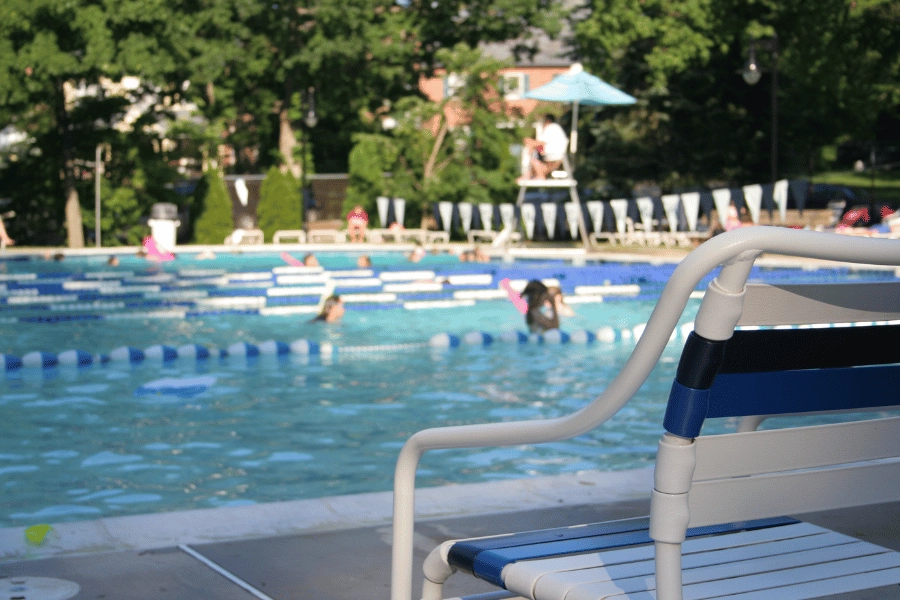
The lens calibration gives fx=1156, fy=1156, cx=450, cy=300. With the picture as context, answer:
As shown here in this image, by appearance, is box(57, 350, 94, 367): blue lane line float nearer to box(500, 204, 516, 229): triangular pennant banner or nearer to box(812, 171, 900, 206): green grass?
box(500, 204, 516, 229): triangular pennant banner

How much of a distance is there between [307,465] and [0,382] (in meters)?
4.52

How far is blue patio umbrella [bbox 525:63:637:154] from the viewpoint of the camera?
24281 mm

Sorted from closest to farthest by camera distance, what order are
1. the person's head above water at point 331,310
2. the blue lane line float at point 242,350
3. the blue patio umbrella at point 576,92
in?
the blue lane line float at point 242,350, the person's head above water at point 331,310, the blue patio umbrella at point 576,92

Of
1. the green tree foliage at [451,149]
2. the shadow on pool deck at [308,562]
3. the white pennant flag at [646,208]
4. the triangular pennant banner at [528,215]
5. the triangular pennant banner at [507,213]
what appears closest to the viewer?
the shadow on pool deck at [308,562]

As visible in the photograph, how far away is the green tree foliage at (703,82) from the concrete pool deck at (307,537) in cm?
2717

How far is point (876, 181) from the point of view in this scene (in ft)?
137

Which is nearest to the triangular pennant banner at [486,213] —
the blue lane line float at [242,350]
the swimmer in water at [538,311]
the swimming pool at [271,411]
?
the swimming pool at [271,411]

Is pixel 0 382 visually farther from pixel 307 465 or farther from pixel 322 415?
pixel 307 465

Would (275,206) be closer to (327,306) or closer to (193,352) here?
(327,306)

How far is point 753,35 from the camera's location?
3112cm

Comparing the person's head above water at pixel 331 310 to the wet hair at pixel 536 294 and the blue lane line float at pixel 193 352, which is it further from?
the blue lane line float at pixel 193 352

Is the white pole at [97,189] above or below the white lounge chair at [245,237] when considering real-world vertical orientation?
above

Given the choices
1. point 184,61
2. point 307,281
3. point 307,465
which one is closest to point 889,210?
point 307,281

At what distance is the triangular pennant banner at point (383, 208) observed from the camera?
106 ft
